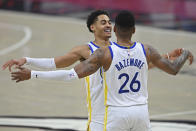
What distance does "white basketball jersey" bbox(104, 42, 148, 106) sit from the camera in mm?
5473

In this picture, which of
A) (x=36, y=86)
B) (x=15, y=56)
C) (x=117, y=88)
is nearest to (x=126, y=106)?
(x=117, y=88)

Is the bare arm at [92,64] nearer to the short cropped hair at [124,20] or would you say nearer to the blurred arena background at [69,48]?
the short cropped hair at [124,20]

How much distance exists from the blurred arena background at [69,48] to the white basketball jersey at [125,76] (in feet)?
12.1

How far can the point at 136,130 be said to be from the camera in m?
5.58

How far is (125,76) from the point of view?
550cm

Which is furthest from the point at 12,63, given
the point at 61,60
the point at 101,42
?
the point at 101,42

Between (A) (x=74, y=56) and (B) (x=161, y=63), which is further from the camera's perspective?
(A) (x=74, y=56)

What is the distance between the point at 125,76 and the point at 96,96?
80cm

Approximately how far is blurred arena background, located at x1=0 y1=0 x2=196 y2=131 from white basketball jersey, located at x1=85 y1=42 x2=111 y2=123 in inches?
118

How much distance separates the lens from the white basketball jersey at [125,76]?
18.0 ft

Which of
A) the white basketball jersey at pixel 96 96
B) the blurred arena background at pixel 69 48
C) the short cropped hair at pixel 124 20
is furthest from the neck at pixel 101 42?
the blurred arena background at pixel 69 48

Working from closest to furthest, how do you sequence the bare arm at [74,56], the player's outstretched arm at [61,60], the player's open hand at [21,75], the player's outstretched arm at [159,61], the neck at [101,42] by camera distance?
the player's open hand at [21,75] < the player's outstretched arm at [159,61] < the player's outstretched arm at [61,60] < the bare arm at [74,56] < the neck at [101,42]

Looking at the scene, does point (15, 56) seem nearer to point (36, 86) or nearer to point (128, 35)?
point (36, 86)

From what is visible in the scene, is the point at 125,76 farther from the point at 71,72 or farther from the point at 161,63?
the point at 71,72
